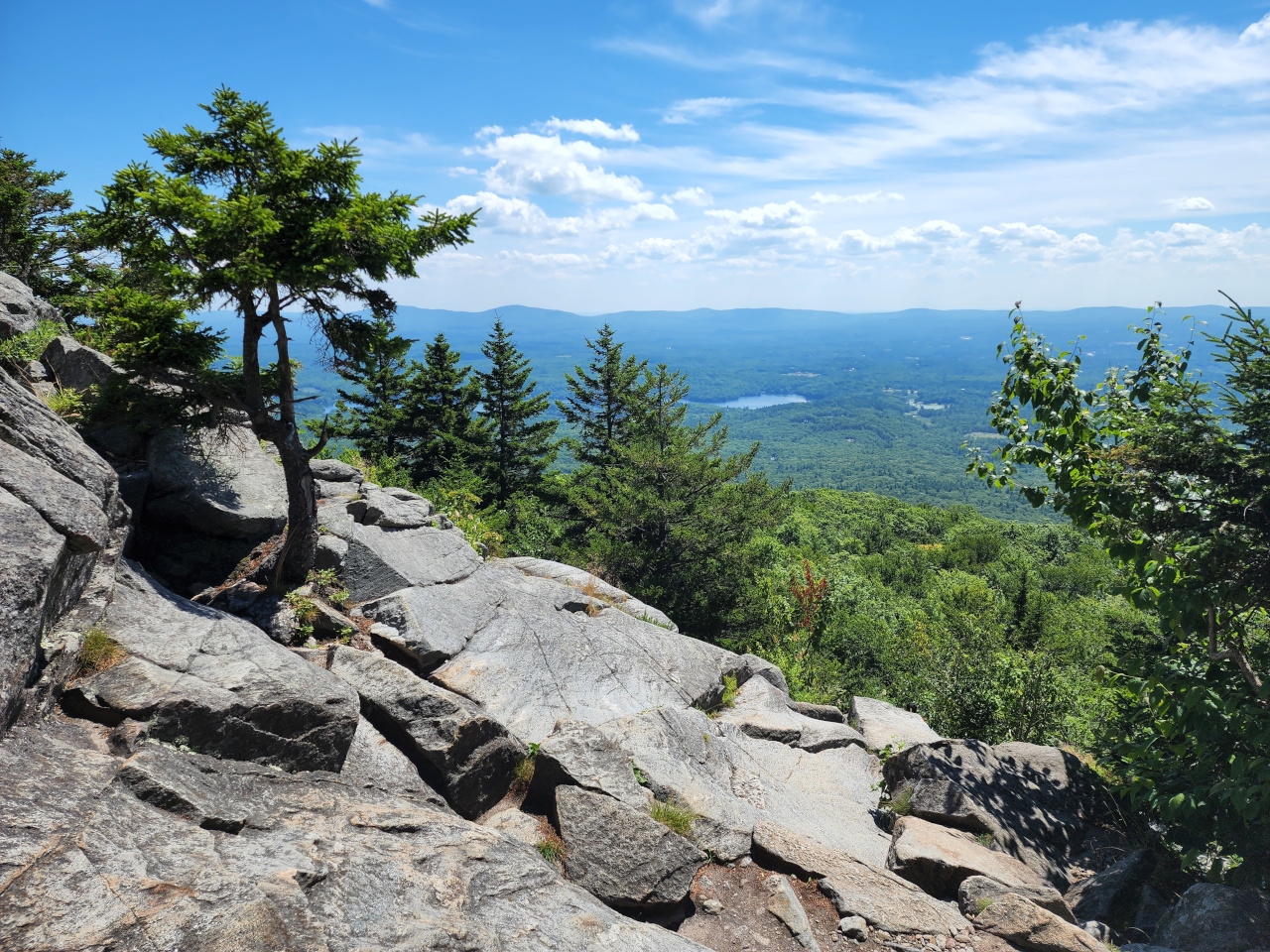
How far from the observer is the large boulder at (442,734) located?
743 centimetres

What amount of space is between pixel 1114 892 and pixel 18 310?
18.6 metres

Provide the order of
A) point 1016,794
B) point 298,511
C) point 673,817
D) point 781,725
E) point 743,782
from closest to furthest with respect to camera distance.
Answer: point 673,817
point 298,511
point 743,782
point 1016,794
point 781,725

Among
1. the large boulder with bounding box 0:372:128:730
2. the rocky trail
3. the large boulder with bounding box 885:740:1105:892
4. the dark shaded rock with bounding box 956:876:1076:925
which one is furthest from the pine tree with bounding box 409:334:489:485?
the dark shaded rock with bounding box 956:876:1076:925

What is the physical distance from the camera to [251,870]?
411 cm

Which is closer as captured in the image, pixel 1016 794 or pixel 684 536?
pixel 1016 794

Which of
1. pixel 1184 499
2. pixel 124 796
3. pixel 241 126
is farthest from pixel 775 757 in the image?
pixel 241 126

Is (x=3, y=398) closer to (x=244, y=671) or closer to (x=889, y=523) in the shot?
(x=244, y=671)

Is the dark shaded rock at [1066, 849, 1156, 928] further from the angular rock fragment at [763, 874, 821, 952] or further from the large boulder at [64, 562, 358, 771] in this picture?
the large boulder at [64, 562, 358, 771]

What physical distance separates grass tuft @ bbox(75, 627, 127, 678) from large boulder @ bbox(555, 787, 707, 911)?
478 cm

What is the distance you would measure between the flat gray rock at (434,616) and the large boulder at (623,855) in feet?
12.3


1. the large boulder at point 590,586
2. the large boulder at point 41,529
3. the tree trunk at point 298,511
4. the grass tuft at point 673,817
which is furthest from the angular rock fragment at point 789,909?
the tree trunk at point 298,511

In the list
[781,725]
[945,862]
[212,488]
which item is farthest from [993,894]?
[212,488]

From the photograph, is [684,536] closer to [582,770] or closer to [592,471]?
[592,471]

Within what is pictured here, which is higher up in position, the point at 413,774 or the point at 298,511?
the point at 298,511
